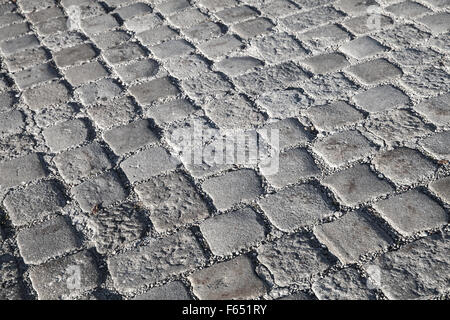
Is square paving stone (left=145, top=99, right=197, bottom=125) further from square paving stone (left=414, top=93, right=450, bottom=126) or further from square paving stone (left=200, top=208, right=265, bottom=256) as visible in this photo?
square paving stone (left=414, top=93, right=450, bottom=126)

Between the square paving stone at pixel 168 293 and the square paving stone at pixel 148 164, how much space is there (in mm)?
649

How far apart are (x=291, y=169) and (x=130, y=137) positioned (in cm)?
87

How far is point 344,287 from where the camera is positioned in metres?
2.02

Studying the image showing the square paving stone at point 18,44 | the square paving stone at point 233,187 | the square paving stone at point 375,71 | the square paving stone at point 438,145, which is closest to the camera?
the square paving stone at point 233,187

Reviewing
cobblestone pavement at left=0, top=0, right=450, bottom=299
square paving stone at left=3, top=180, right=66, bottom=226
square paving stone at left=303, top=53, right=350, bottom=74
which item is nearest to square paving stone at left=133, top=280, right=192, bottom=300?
cobblestone pavement at left=0, top=0, right=450, bottom=299

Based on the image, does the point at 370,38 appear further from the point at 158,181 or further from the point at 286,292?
the point at 286,292

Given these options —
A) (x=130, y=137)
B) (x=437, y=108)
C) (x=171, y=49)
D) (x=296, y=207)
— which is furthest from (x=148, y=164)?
(x=437, y=108)

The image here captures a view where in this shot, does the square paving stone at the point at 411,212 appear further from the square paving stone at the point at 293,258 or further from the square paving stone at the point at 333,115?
the square paving stone at the point at 333,115

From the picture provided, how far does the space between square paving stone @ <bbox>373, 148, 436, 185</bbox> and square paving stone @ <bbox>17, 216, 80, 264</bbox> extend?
4.60 feet

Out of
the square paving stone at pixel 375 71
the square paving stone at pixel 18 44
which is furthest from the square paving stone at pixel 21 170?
the square paving stone at pixel 375 71

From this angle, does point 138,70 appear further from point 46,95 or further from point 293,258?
point 293,258

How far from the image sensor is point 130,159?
2.71m

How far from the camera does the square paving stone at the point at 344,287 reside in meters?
1.99
